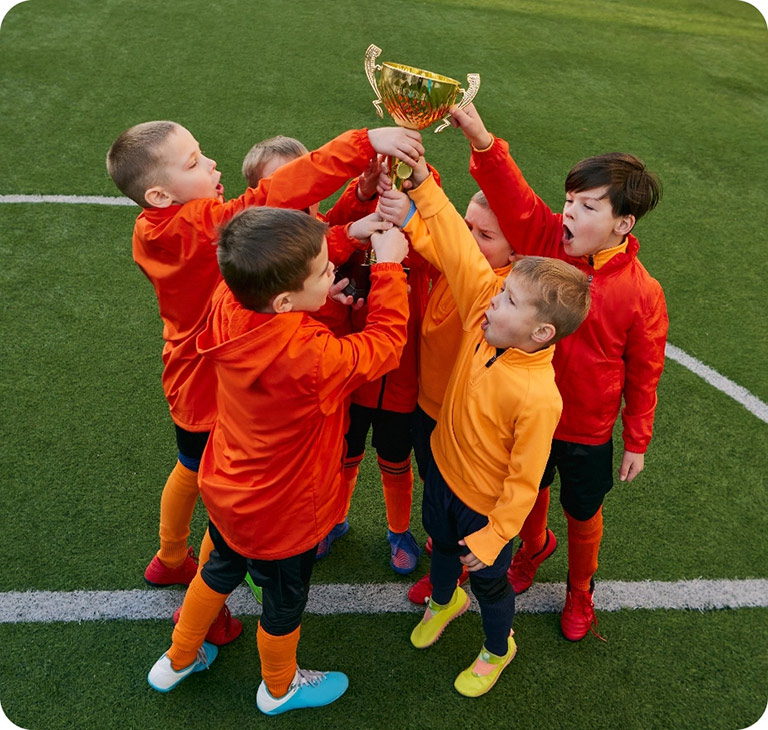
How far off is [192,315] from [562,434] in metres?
1.43

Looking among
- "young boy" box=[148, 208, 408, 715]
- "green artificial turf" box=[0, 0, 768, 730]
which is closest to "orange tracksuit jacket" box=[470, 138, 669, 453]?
"young boy" box=[148, 208, 408, 715]

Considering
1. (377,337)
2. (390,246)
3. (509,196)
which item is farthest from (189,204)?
(509,196)

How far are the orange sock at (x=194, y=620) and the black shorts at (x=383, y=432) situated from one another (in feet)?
2.58

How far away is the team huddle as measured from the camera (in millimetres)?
2191

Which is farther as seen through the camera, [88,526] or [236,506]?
[88,526]

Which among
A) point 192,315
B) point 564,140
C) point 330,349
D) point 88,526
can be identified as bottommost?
point 88,526

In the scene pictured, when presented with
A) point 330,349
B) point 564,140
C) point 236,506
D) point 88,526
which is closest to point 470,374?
point 330,349

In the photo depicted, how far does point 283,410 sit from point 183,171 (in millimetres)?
991

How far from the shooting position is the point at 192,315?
106 inches

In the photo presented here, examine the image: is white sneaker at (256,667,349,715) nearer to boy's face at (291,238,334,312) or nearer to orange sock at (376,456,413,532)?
orange sock at (376,456,413,532)

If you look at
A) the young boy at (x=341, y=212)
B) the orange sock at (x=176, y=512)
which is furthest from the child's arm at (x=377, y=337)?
the orange sock at (x=176, y=512)

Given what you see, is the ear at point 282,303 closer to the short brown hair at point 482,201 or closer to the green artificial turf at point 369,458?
the short brown hair at point 482,201

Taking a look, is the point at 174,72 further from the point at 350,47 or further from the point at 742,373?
the point at 742,373

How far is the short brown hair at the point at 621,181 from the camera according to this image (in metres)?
2.51
